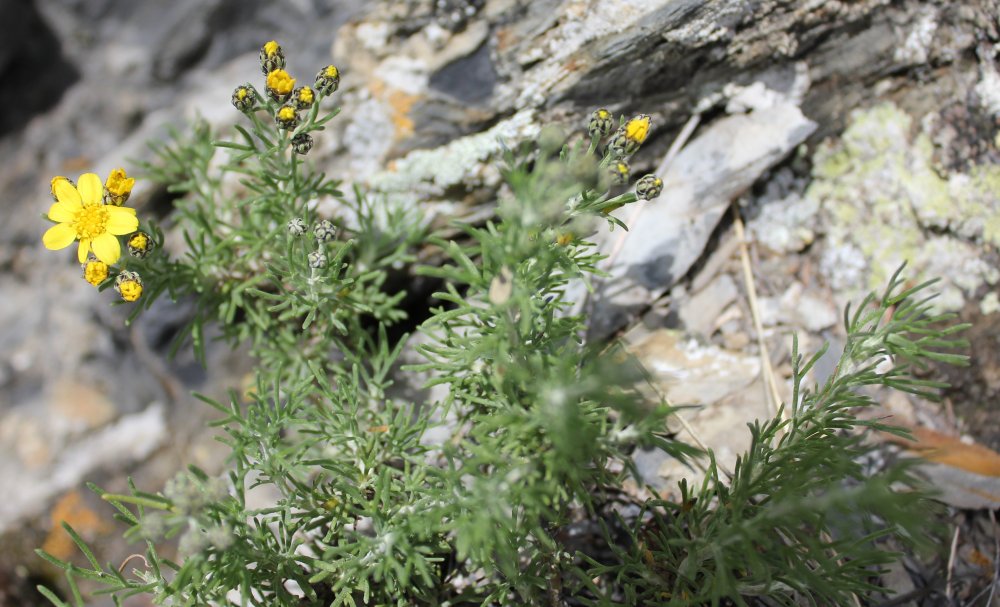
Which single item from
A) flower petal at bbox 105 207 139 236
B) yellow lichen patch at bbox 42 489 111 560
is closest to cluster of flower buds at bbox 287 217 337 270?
flower petal at bbox 105 207 139 236

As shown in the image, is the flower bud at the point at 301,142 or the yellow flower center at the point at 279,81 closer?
the yellow flower center at the point at 279,81

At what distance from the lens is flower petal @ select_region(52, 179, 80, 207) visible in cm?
309

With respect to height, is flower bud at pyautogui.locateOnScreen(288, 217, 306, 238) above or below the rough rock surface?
above

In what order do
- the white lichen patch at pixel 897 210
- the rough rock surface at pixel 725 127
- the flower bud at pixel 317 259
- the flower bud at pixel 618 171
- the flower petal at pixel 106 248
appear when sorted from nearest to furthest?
the flower bud at pixel 618 171, the flower petal at pixel 106 248, the flower bud at pixel 317 259, the rough rock surface at pixel 725 127, the white lichen patch at pixel 897 210

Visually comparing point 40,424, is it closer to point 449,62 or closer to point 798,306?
point 449,62

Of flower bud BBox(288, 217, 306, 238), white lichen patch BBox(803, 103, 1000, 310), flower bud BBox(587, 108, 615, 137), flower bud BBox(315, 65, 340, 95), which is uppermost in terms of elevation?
flower bud BBox(315, 65, 340, 95)

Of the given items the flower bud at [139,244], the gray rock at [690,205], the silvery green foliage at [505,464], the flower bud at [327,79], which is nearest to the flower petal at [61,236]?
the flower bud at [139,244]

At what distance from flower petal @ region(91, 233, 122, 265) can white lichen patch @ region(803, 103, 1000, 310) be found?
12.6 feet

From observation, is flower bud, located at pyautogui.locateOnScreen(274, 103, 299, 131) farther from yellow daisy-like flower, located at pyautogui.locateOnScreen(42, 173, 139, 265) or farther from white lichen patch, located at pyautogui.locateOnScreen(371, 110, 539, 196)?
white lichen patch, located at pyautogui.locateOnScreen(371, 110, 539, 196)

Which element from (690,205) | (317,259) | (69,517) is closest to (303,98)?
(317,259)

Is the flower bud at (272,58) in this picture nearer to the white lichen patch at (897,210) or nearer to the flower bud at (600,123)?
the flower bud at (600,123)

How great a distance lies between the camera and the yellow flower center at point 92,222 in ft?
10.1

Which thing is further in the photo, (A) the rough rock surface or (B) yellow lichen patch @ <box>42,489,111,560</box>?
(B) yellow lichen patch @ <box>42,489,111,560</box>

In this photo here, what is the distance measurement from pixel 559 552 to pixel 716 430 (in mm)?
1226
